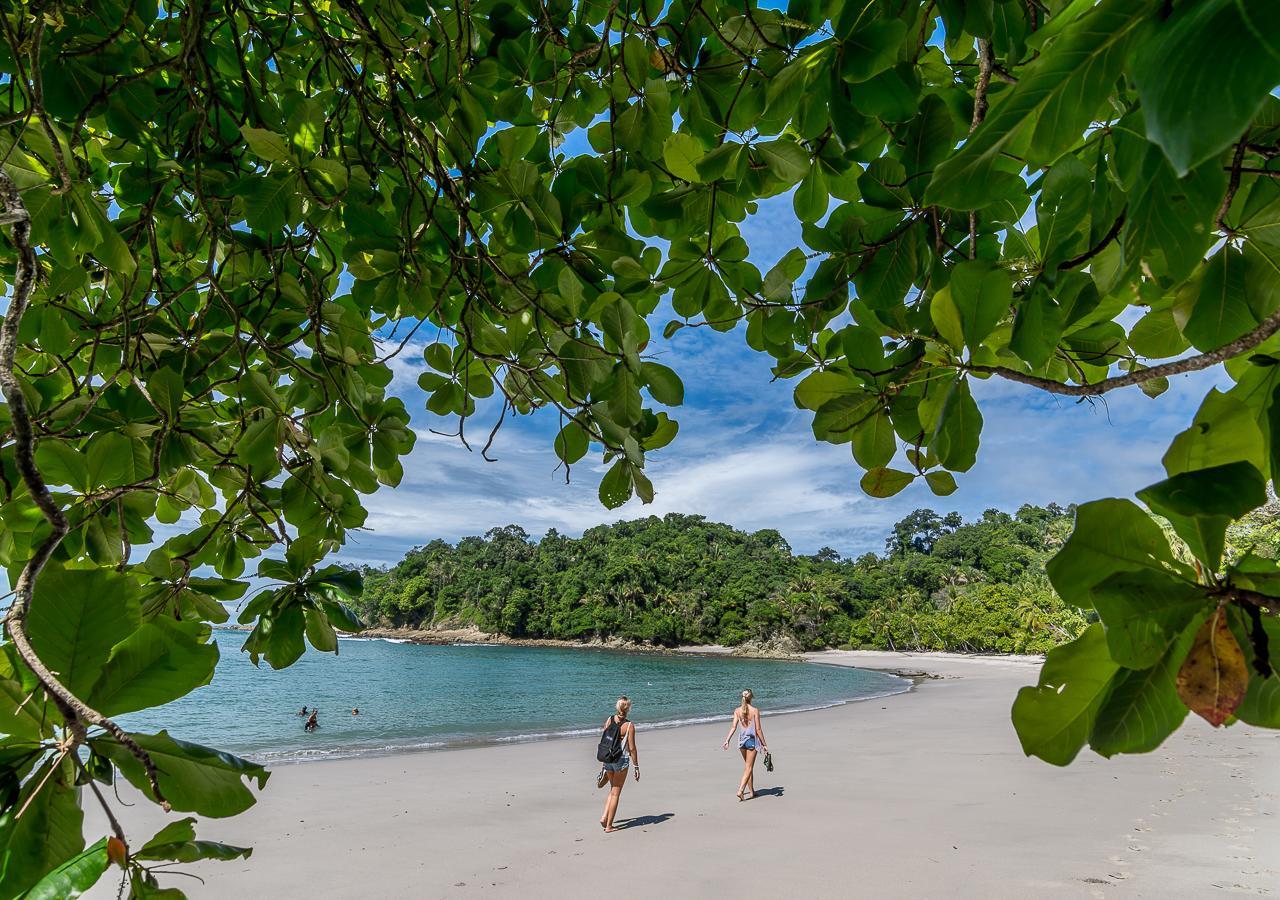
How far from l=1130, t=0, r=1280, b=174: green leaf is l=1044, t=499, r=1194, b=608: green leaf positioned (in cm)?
31

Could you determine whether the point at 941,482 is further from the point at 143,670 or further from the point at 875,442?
the point at 143,670

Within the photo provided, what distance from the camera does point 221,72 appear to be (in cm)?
168

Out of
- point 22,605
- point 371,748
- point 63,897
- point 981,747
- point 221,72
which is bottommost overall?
point 371,748

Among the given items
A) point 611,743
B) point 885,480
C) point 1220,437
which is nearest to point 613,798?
point 611,743

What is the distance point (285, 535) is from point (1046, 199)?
1563mm

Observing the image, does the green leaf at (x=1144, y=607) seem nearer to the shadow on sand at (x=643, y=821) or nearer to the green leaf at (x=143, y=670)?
the green leaf at (x=143, y=670)

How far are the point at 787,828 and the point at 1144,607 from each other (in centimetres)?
700

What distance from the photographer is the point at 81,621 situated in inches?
21.9

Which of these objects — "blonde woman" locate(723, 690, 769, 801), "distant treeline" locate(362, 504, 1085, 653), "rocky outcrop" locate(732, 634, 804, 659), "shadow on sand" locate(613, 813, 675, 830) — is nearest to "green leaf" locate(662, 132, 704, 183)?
"shadow on sand" locate(613, 813, 675, 830)

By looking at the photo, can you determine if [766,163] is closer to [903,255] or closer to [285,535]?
[903,255]

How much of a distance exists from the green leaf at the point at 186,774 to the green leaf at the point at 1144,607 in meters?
0.71

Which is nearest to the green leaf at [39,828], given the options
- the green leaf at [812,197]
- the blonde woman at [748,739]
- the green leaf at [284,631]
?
the green leaf at [284,631]

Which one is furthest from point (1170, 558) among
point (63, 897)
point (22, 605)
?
point (22, 605)

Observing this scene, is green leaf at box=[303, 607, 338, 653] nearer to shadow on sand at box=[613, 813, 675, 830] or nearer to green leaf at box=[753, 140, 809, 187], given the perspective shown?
green leaf at box=[753, 140, 809, 187]
